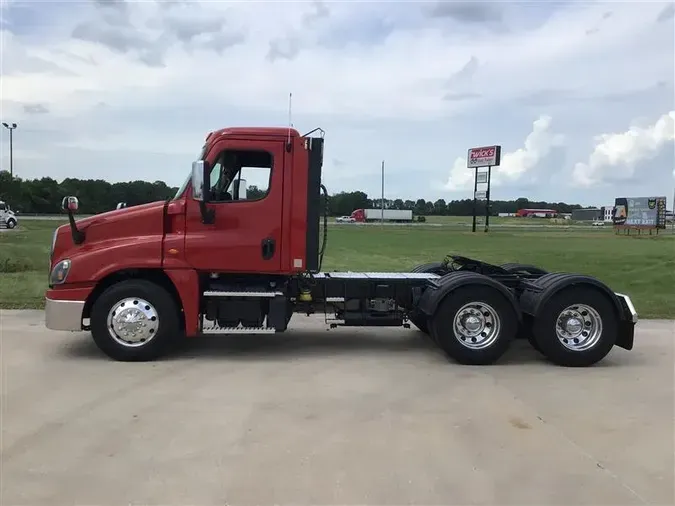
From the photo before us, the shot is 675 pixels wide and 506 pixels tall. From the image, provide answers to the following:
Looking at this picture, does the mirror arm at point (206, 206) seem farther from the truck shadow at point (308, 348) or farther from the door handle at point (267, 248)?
the truck shadow at point (308, 348)

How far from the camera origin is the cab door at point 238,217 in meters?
7.45

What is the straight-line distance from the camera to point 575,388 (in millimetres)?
6684

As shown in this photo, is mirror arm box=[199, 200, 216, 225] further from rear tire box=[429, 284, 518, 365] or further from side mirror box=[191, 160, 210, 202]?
rear tire box=[429, 284, 518, 365]

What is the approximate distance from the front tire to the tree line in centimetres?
127

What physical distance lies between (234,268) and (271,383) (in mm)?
1609

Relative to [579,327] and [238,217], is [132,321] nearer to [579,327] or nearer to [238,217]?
[238,217]

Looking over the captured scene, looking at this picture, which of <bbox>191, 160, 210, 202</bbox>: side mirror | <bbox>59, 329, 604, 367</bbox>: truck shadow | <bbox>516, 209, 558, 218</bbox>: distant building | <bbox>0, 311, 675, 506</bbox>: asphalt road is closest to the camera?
<bbox>0, 311, 675, 506</bbox>: asphalt road

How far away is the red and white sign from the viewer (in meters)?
61.6

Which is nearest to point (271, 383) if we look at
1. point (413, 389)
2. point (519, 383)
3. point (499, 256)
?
point (413, 389)

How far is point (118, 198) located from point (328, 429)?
216 inches

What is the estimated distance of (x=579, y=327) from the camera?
25.4ft

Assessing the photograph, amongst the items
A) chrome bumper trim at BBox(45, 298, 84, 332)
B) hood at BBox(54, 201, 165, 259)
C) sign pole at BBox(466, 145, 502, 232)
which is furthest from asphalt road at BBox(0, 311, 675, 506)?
sign pole at BBox(466, 145, 502, 232)

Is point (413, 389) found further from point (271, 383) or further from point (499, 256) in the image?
point (499, 256)

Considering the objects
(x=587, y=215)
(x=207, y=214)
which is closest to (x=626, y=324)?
(x=207, y=214)
